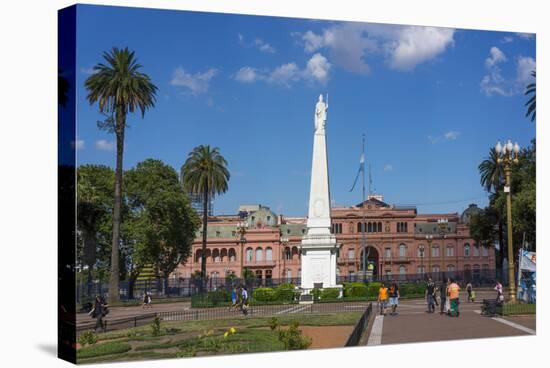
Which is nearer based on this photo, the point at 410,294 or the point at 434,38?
the point at 434,38

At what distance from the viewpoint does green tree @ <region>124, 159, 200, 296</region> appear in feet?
136

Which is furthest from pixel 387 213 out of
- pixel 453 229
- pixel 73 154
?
pixel 73 154

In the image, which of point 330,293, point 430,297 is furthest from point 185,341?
point 330,293

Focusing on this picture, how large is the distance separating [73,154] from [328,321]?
27.7 ft

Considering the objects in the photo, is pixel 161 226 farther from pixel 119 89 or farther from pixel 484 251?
pixel 119 89

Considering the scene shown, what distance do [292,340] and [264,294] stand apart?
6344 mm

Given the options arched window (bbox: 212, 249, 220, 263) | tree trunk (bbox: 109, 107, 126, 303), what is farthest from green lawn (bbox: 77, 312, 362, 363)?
arched window (bbox: 212, 249, 220, 263)

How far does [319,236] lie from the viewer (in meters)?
37.5

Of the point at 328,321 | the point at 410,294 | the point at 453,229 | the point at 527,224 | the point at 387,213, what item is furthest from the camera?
the point at 387,213

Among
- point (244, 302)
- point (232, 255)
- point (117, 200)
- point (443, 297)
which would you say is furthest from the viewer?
point (232, 255)

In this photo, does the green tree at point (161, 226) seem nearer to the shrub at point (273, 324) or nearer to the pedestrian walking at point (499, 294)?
the pedestrian walking at point (499, 294)

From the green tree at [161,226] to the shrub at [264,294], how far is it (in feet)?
46.4

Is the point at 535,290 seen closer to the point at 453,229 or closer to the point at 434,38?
the point at 434,38

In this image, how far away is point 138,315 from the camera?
21.0m
